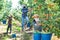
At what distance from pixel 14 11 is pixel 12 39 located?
37cm

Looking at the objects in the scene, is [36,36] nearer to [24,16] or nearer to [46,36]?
[46,36]

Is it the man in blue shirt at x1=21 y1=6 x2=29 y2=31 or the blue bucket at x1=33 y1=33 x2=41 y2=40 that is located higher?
the man in blue shirt at x1=21 y1=6 x2=29 y2=31

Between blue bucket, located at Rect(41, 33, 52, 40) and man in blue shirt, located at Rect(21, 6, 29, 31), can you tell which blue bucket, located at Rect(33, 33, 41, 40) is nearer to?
blue bucket, located at Rect(41, 33, 52, 40)

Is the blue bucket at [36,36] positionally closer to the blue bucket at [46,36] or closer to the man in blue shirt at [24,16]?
the blue bucket at [46,36]

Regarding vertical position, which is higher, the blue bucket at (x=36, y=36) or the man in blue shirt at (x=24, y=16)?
the man in blue shirt at (x=24, y=16)

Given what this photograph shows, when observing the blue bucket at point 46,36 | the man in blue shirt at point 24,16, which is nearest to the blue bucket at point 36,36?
the blue bucket at point 46,36

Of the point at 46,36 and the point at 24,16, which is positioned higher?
the point at 24,16

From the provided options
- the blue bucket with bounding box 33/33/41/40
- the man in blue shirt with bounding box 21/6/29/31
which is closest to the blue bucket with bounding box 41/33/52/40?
the blue bucket with bounding box 33/33/41/40

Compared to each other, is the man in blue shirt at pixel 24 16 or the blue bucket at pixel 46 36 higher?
the man in blue shirt at pixel 24 16

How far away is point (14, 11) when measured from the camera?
2.62m

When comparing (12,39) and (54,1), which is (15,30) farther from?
(54,1)

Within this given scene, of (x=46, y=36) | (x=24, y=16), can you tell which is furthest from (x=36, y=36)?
(x=24, y=16)

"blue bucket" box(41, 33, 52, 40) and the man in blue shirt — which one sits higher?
the man in blue shirt

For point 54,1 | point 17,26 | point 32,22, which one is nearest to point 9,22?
point 17,26
